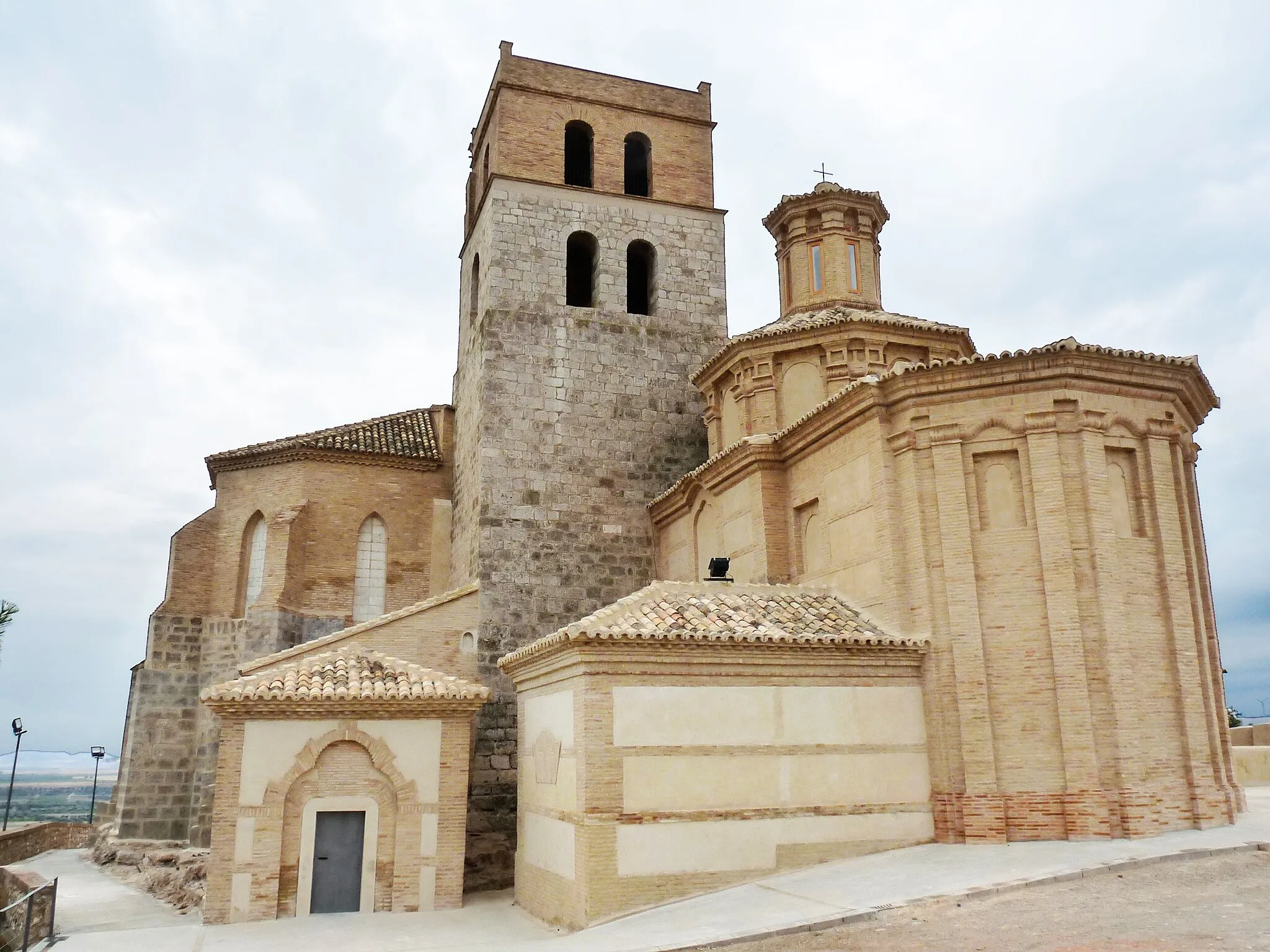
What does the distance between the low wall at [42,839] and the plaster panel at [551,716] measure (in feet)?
35.9

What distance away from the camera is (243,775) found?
11914 millimetres

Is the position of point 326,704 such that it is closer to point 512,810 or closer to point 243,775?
point 243,775

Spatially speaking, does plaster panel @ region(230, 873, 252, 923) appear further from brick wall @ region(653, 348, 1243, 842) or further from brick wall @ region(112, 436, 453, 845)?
brick wall @ region(653, 348, 1243, 842)

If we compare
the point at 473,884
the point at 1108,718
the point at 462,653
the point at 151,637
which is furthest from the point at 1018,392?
the point at 151,637

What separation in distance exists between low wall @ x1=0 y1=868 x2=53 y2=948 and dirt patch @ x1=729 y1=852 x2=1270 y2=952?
29.2ft

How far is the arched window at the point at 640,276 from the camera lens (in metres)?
19.7

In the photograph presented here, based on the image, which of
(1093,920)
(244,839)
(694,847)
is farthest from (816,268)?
(244,839)

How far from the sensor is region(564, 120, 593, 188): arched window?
814 inches

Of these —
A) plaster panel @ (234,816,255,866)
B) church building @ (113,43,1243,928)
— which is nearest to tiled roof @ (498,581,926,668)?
church building @ (113,43,1243,928)

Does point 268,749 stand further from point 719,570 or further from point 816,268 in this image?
point 816,268

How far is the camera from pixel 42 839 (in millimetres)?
20266

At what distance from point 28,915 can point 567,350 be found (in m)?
11.6

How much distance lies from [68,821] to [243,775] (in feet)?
44.7

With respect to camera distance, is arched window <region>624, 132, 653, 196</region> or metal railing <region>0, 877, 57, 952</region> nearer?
metal railing <region>0, 877, 57, 952</region>
